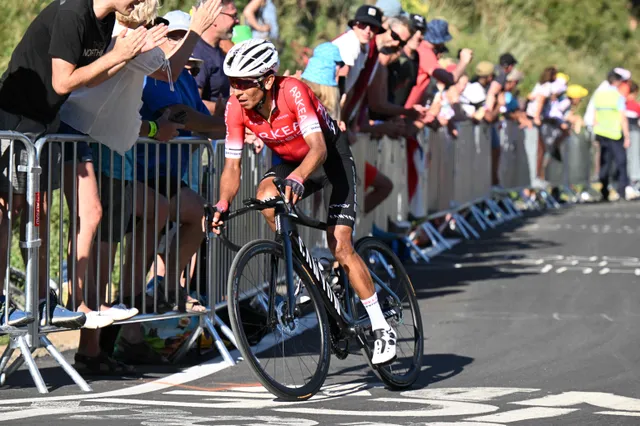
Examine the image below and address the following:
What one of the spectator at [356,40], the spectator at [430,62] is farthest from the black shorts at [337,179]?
the spectator at [430,62]

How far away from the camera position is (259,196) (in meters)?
8.35

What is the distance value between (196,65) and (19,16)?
476cm

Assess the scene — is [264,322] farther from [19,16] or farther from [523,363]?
[19,16]

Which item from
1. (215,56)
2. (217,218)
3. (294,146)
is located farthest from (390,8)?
(217,218)

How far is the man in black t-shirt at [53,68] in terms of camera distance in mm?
8180

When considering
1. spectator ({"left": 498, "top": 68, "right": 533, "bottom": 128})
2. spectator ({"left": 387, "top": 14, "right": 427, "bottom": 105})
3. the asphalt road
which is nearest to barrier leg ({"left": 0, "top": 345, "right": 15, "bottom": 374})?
the asphalt road

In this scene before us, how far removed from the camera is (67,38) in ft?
26.8

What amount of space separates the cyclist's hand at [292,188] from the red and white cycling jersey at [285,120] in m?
0.39

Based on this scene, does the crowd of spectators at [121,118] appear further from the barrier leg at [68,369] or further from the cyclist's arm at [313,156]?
the cyclist's arm at [313,156]

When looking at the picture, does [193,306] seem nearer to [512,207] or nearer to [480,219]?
[480,219]

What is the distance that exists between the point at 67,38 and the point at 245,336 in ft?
6.22

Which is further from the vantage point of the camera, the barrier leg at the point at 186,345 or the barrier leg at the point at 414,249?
the barrier leg at the point at 414,249

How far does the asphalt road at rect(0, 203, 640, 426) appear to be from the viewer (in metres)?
7.53

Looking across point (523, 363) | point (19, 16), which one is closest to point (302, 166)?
point (523, 363)
